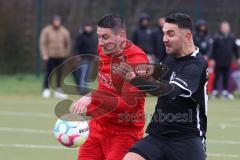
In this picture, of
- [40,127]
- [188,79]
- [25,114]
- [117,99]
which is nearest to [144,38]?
[25,114]

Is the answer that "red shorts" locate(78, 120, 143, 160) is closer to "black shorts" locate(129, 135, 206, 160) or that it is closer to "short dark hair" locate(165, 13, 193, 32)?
"black shorts" locate(129, 135, 206, 160)

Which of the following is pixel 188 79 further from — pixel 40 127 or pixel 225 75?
pixel 225 75

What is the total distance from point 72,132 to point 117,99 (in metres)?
0.64

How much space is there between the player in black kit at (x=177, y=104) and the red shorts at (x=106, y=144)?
1.73ft

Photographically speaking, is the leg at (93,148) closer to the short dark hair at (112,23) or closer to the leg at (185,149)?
the leg at (185,149)

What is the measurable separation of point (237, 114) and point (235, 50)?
12.4 feet

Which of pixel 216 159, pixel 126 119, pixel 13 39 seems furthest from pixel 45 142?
pixel 13 39

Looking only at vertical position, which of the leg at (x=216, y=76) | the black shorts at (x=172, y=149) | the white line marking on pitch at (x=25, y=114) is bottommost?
the white line marking on pitch at (x=25, y=114)

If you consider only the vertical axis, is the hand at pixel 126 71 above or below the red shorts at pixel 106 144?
above

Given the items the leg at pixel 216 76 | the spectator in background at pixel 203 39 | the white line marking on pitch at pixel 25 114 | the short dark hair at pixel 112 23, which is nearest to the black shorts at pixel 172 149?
the short dark hair at pixel 112 23

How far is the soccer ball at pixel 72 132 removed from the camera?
24.3 feet

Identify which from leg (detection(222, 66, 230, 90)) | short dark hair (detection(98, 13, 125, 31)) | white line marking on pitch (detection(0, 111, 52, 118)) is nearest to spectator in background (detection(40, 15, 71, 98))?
white line marking on pitch (detection(0, 111, 52, 118))

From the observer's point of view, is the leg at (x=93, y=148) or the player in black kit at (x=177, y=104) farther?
the leg at (x=93, y=148)

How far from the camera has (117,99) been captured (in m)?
7.12
